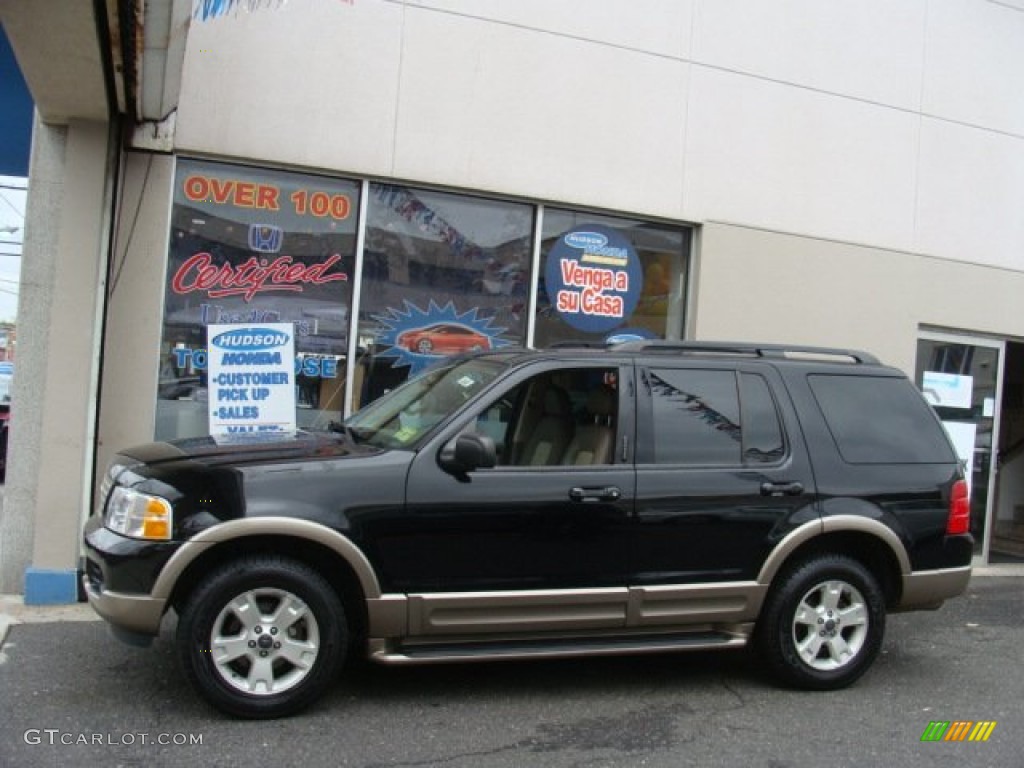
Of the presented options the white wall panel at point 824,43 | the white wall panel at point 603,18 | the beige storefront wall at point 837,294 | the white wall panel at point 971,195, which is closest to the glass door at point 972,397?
the beige storefront wall at point 837,294

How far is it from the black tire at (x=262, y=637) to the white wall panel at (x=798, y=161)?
18.6 ft

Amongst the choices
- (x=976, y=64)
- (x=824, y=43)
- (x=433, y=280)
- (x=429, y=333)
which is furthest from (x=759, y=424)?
(x=976, y=64)

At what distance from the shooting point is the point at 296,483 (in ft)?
14.4

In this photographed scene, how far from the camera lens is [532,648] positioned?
15.5 ft

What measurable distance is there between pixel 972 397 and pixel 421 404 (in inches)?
282

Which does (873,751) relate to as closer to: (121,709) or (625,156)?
(121,709)

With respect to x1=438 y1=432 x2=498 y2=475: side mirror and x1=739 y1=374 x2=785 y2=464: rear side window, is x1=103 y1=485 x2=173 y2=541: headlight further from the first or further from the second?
x1=739 y1=374 x2=785 y2=464: rear side window

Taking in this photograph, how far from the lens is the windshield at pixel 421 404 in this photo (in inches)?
193

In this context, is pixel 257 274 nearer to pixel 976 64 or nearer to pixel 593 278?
pixel 593 278

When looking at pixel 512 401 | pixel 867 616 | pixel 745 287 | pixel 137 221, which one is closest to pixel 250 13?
pixel 137 221

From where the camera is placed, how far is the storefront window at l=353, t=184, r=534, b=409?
773 centimetres

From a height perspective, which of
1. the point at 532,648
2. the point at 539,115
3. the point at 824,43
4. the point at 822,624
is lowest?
the point at 532,648

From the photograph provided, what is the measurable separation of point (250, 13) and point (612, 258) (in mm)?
3689

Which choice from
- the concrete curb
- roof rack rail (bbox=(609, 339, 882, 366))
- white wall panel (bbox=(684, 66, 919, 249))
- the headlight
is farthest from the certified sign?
the headlight
